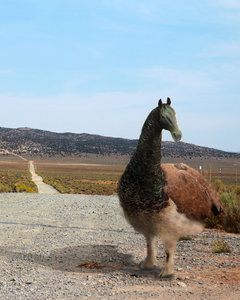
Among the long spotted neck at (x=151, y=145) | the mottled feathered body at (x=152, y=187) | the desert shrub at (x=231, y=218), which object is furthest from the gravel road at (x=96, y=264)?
the long spotted neck at (x=151, y=145)

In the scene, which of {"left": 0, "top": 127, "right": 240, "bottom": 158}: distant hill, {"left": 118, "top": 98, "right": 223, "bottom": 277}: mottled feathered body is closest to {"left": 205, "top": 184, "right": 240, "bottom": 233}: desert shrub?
{"left": 118, "top": 98, "right": 223, "bottom": 277}: mottled feathered body

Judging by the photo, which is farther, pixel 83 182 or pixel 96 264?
pixel 83 182

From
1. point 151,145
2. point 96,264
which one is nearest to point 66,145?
point 96,264

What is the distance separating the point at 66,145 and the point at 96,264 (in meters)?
172

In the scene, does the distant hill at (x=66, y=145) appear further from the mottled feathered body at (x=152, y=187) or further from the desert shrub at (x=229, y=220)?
the mottled feathered body at (x=152, y=187)

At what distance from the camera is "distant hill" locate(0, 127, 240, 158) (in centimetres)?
15520

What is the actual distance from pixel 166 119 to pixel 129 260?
142 inches

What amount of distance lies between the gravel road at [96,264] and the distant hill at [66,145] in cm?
13251

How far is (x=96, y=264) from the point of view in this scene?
7.57 m

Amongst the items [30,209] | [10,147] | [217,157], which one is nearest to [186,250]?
[30,209]

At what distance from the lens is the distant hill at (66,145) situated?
6110 inches

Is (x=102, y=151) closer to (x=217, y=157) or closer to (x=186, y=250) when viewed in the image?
(x=217, y=157)

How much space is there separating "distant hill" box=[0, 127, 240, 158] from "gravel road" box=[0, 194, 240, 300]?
5217 inches

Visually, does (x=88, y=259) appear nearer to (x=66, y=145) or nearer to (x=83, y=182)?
(x=83, y=182)
